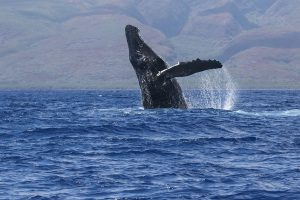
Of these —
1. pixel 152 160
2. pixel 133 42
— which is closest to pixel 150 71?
pixel 133 42

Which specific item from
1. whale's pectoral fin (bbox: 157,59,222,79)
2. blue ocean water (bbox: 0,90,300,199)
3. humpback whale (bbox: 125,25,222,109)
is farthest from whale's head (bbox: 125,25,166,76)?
blue ocean water (bbox: 0,90,300,199)

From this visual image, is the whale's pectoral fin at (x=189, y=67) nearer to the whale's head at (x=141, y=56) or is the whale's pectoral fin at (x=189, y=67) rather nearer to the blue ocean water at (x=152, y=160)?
the whale's head at (x=141, y=56)

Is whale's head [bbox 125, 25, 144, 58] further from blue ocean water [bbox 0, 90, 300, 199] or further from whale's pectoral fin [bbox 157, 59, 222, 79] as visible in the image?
blue ocean water [bbox 0, 90, 300, 199]

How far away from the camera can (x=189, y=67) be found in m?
27.2

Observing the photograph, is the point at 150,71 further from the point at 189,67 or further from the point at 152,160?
the point at 152,160

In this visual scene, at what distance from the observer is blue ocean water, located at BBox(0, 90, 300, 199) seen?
14672mm

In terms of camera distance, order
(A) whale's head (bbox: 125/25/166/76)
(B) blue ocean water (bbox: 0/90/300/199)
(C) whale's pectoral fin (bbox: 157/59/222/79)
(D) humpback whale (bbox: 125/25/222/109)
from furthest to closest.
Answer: (A) whale's head (bbox: 125/25/166/76)
(D) humpback whale (bbox: 125/25/222/109)
(C) whale's pectoral fin (bbox: 157/59/222/79)
(B) blue ocean water (bbox: 0/90/300/199)

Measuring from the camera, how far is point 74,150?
20.3 metres

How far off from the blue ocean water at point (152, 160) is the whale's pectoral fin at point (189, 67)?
6.38ft

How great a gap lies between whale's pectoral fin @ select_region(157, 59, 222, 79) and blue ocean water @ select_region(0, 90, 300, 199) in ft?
6.38

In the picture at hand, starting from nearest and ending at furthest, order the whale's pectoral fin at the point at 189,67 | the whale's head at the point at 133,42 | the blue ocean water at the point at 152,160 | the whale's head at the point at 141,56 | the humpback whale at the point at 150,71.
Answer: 1. the blue ocean water at the point at 152,160
2. the whale's pectoral fin at the point at 189,67
3. the humpback whale at the point at 150,71
4. the whale's head at the point at 141,56
5. the whale's head at the point at 133,42

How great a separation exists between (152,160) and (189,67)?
948cm

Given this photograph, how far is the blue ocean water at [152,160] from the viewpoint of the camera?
14.7 meters

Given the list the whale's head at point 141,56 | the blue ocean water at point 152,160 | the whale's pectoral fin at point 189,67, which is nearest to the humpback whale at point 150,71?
the whale's head at point 141,56
